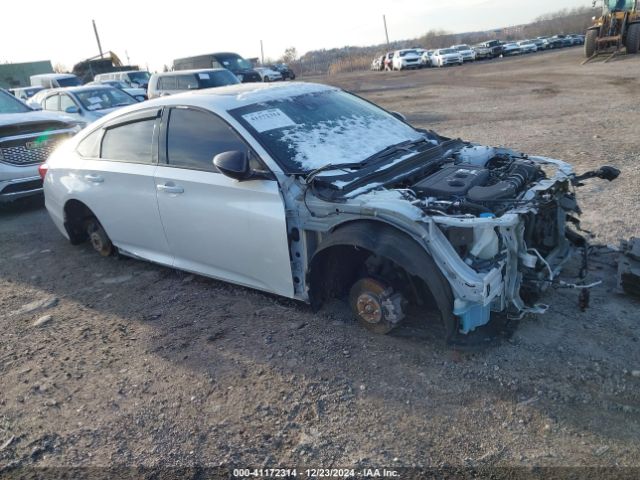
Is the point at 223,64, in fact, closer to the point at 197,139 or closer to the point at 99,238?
the point at 99,238

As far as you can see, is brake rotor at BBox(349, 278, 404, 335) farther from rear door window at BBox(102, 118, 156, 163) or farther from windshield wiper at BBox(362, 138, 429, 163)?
rear door window at BBox(102, 118, 156, 163)

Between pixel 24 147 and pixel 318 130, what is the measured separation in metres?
5.49

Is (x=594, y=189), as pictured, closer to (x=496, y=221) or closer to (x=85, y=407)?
(x=496, y=221)

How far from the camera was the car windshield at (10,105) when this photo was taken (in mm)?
8516

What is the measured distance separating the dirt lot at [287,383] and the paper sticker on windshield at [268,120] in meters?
1.34

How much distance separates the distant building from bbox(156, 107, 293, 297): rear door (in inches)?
1525

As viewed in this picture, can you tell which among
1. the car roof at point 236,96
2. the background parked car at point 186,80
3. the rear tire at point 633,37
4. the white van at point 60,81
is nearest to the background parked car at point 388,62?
the rear tire at point 633,37

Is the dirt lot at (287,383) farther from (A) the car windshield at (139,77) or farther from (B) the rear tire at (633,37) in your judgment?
(A) the car windshield at (139,77)

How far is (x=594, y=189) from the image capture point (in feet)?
20.1

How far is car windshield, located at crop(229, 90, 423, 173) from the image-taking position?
149 inches

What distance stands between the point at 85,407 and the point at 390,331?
1.94m

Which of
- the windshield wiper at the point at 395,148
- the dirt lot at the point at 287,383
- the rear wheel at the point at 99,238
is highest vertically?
the windshield wiper at the point at 395,148

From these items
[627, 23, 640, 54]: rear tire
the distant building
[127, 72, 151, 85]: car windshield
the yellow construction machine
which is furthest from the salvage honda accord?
the distant building

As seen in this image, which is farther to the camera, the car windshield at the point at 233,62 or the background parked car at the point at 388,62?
the background parked car at the point at 388,62
